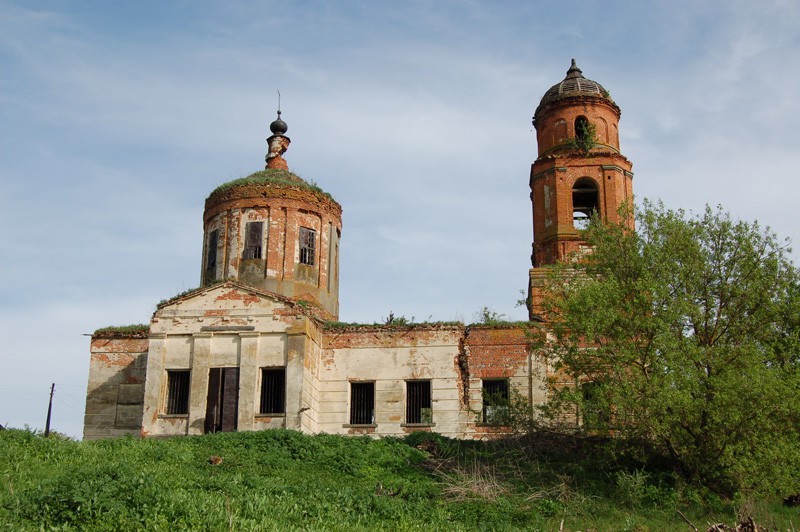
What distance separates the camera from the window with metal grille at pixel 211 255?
1173 inches

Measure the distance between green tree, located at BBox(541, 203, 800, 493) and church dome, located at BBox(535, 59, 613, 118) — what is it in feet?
28.8

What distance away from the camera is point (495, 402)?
25359 mm

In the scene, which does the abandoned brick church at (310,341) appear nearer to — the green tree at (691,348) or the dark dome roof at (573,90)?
the dark dome roof at (573,90)

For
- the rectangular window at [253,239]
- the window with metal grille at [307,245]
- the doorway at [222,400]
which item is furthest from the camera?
the window with metal grille at [307,245]

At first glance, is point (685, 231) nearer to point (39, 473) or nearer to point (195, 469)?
point (195, 469)

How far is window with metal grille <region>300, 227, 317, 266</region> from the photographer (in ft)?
97.6

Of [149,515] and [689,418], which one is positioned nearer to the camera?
[149,515]

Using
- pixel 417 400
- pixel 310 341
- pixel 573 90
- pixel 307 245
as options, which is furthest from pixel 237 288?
pixel 573 90

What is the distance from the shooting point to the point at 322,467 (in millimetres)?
20578

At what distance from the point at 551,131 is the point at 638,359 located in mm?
11632

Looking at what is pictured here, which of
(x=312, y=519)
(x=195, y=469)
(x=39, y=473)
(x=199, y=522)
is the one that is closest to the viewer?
(x=199, y=522)

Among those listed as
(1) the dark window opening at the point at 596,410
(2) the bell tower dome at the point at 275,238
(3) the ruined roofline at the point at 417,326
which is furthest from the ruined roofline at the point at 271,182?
(1) the dark window opening at the point at 596,410

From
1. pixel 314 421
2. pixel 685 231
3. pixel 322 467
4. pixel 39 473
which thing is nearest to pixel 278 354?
pixel 314 421

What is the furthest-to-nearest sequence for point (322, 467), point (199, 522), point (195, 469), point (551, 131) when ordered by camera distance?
1. point (551, 131)
2. point (322, 467)
3. point (195, 469)
4. point (199, 522)
